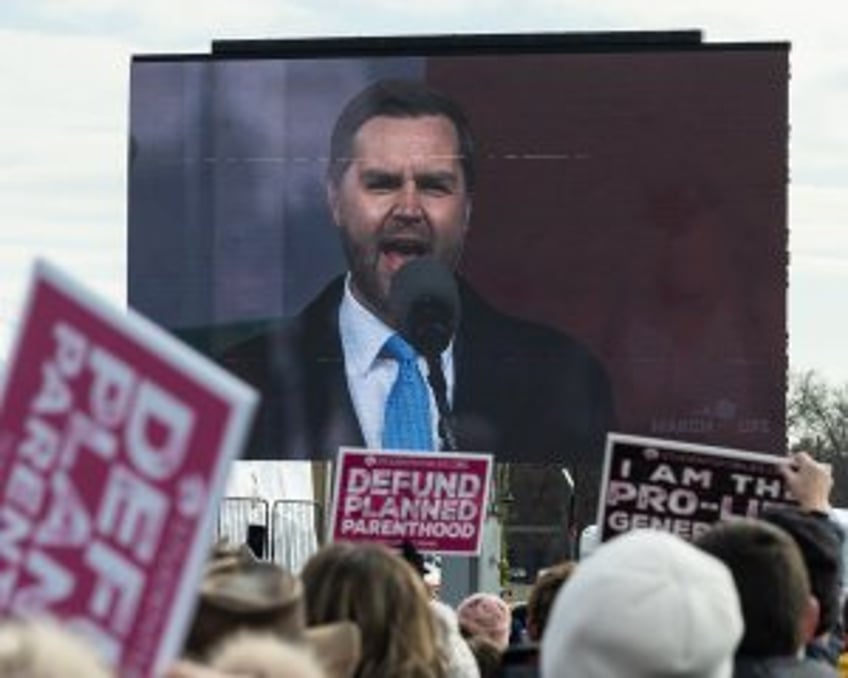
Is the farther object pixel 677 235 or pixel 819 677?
pixel 677 235

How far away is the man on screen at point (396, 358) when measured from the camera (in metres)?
20.9

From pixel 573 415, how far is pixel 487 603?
1161 centimetres

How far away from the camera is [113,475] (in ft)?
9.41

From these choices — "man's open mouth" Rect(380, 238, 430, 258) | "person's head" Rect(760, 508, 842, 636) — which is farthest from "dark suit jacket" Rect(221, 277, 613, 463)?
"person's head" Rect(760, 508, 842, 636)

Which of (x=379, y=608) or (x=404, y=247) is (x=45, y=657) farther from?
(x=404, y=247)

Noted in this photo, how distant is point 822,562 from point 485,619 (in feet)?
13.2

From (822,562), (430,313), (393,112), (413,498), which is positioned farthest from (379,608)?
(393,112)

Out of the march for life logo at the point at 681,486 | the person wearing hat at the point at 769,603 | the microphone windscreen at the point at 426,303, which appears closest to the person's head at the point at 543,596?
the march for life logo at the point at 681,486

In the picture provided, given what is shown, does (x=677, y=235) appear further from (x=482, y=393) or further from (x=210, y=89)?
(x=210, y=89)

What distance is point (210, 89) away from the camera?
21.8 m

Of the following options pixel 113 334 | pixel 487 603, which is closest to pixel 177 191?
pixel 487 603

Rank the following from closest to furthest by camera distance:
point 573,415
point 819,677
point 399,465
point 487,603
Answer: point 819,677
point 487,603
point 399,465
point 573,415

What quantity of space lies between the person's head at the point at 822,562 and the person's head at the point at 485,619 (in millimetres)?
3731

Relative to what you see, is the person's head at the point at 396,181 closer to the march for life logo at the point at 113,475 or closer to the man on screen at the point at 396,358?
the man on screen at the point at 396,358
